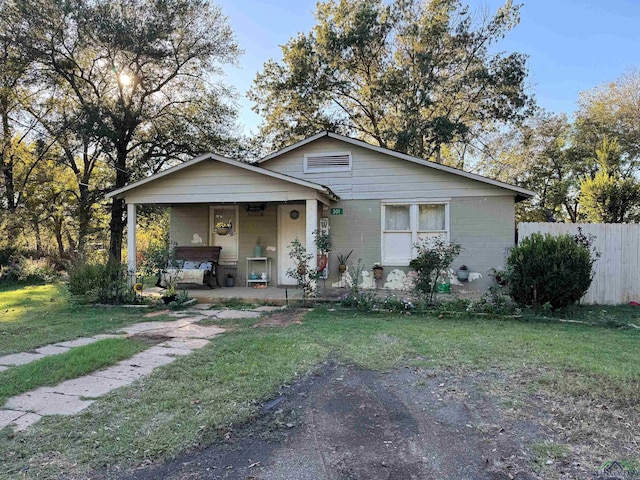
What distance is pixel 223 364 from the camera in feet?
14.5

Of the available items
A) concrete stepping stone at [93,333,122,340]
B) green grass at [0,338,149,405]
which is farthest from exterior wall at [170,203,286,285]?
green grass at [0,338,149,405]

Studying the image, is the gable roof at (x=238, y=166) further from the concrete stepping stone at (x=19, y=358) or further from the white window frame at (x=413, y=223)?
the concrete stepping stone at (x=19, y=358)

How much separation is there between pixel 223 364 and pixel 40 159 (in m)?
17.1

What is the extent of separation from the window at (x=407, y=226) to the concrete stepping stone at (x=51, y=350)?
23.2ft

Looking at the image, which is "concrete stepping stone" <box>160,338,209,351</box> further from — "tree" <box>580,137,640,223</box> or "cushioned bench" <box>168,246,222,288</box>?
"tree" <box>580,137,640,223</box>

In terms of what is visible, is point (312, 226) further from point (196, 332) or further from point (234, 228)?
point (196, 332)

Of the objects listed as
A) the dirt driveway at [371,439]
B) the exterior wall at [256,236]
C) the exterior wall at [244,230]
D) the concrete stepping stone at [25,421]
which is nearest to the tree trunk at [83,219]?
the exterior wall at [244,230]

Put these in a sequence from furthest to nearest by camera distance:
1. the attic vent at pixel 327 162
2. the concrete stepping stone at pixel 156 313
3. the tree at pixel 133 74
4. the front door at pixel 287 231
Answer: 1. the tree at pixel 133 74
2. the front door at pixel 287 231
3. the attic vent at pixel 327 162
4. the concrete stepping stone at pixel 156 313

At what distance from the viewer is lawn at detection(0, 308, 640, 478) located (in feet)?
8.79

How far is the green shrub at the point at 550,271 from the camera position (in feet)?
24.1

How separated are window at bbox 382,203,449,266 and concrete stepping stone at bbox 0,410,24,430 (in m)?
8.18

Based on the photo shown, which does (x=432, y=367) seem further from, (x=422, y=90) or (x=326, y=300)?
(x=422, y=90)

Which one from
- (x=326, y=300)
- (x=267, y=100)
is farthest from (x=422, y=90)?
(x=326, y=300)

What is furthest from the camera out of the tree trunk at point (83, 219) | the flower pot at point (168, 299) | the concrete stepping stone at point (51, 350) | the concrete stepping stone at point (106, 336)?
the tree trunk at point (83, 219)
